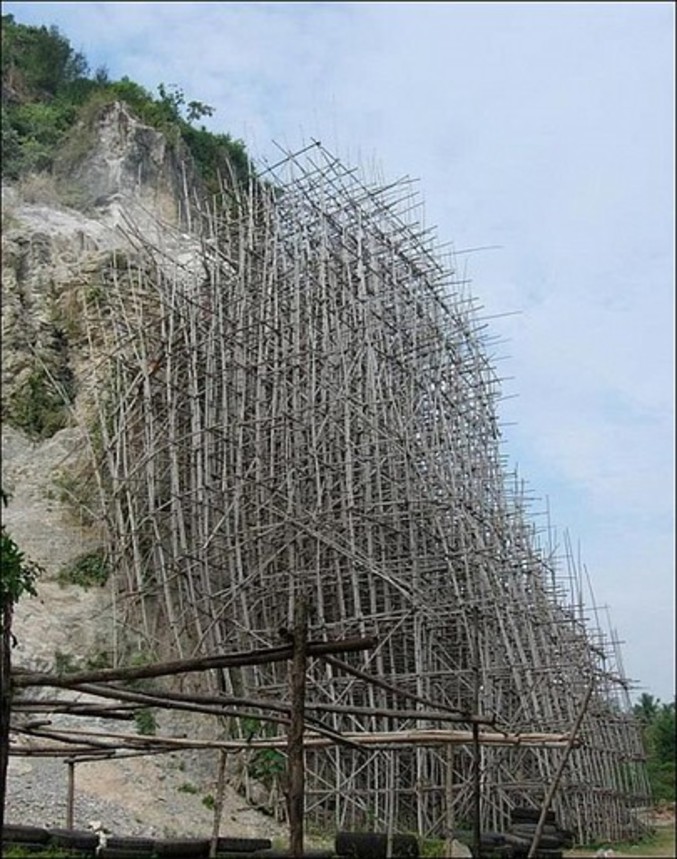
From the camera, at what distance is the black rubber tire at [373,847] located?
9.25 metres

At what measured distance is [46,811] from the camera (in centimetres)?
1254

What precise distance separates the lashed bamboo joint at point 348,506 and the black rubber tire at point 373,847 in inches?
137

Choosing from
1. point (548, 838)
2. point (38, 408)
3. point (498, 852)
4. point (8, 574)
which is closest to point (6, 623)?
point (8, 574)

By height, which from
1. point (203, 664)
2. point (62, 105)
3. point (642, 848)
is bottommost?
point (642, 848)

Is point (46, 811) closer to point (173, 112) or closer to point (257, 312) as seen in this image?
point (257, 312)

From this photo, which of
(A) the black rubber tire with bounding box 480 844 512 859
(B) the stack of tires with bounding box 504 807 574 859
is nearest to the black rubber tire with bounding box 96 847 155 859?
(A) the black rubber tire with bounding box 480 844 512 859

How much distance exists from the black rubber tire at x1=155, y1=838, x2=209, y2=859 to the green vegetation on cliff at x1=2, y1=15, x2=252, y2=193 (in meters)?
17.5

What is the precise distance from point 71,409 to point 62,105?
11.0 meters

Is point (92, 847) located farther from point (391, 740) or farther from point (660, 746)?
point (660, 746)

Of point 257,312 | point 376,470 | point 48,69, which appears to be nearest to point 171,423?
point 257,312

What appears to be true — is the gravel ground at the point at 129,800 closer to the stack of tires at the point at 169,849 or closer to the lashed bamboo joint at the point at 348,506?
the lashed bamboo joint at the point at 348,506

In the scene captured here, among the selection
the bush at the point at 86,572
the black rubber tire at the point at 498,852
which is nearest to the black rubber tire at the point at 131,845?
the black rubber tire at the point at 498,852

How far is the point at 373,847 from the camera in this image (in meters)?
9.29

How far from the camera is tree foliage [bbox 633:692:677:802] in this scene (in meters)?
20.0
